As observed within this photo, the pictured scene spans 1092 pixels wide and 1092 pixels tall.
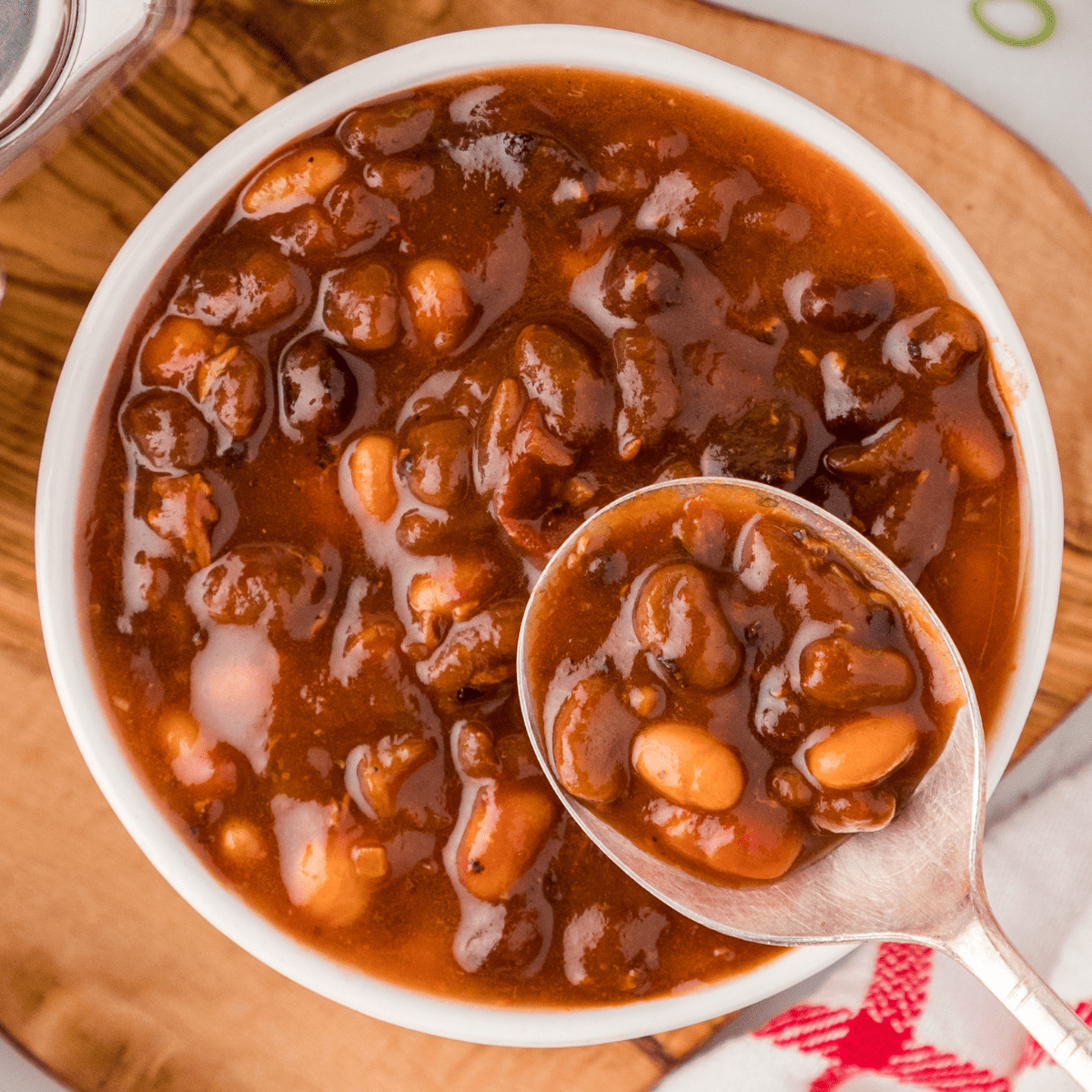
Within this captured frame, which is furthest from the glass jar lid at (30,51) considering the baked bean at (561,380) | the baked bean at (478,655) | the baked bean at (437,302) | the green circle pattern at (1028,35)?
the green circle pattern at (1028,35)

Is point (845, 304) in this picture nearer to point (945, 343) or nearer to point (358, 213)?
point (945, 343)

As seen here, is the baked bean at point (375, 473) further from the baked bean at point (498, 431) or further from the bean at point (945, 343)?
the bean at point (945, 343)

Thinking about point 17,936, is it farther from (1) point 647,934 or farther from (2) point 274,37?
(2) point 274,37

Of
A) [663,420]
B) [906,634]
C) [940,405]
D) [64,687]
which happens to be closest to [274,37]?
[663,420]

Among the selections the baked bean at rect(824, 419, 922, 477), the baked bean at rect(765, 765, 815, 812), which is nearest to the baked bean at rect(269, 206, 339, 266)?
the baked bean at rect(824, 419, 922, 477)

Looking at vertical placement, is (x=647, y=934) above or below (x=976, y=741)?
below
